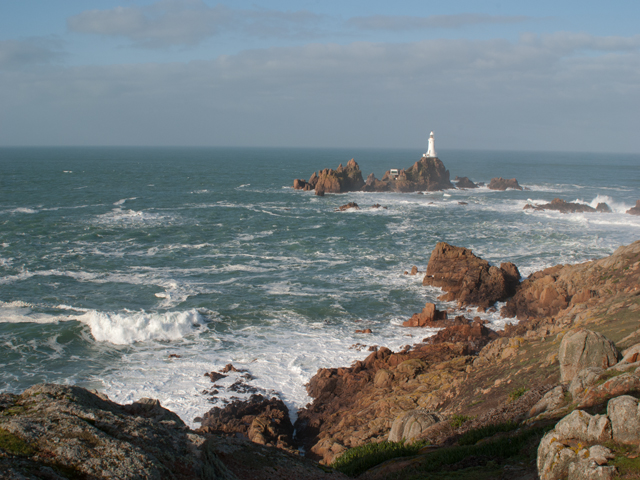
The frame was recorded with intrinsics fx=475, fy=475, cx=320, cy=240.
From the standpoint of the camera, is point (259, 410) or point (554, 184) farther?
point (554, 184)

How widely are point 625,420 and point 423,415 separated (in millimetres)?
6121

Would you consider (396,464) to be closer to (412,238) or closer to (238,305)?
(238,305)

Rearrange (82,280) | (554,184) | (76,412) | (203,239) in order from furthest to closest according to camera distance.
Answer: (554,184) → (203,239) → (82,280) → (76,412)

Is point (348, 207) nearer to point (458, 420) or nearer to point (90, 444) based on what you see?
point (458, 420)

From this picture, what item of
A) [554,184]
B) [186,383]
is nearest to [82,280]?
[186,383]

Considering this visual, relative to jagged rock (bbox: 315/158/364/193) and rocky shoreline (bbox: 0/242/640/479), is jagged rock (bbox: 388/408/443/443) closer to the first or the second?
rocky shoreline (bbox: 0/242/640/479)

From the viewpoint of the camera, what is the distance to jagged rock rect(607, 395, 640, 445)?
23.8ft

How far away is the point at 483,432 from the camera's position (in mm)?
10977

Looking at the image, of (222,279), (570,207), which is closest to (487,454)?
(222,279)

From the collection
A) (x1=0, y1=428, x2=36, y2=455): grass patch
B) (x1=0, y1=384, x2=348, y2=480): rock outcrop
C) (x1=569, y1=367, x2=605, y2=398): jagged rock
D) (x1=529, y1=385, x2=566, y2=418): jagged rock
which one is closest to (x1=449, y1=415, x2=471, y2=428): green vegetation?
(x1=529, y1=385, x2=566, y2=418): jagged rock

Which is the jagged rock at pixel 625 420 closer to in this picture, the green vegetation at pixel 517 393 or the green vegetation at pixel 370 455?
the green vegetation at pixel 370 455

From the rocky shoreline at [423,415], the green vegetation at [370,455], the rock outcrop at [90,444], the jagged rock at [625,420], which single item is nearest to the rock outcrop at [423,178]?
the rocky shoreline at [423,415]

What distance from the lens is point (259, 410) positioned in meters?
17.3

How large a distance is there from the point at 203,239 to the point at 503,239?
2959cm
